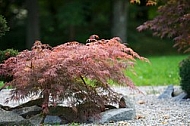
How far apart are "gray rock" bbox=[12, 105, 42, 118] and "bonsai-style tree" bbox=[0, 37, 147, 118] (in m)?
0.39

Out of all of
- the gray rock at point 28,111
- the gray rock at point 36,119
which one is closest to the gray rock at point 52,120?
the gray rock at point 36,119

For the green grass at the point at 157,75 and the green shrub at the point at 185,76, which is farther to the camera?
the green grass at the point at 157,75

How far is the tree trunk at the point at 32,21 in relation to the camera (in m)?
23.0

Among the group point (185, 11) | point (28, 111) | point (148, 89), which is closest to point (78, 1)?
point (148, 89)

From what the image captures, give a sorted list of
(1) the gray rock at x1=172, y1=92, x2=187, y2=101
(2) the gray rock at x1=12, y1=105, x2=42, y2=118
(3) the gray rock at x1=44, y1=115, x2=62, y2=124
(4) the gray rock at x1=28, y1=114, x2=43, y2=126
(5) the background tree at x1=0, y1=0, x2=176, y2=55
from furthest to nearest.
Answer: (5) the background tree at x1=0, y1=0, x2=176, y2=55 → (1) the gray rock at x1=172, y1=92, x2=187, y2=101 → (2) the gray rock at x1=12, y1=105, x2=42, y2=118 → (3) the gray rock at x1=44, y1=115, x2=62, y2=124 → (4) the gray rock at x1=28, y1=114, x2=43, y2=126

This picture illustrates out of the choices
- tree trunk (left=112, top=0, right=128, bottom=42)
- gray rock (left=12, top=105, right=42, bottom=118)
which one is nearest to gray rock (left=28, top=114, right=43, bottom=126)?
gray rock (left=12, top=105, right=42, bottom=118)

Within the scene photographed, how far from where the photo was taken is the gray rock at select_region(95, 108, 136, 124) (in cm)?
736

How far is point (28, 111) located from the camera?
7848 mm

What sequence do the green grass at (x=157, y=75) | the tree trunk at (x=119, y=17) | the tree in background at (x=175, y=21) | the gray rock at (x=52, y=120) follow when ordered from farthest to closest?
1. the tree trunk at (x=119, y=17)
2. the green grass at (x=157, y=75)
3. the tree in background at (x=175, y=21)
4. the gray rock at (x=52, y=120)

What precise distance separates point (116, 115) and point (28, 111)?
1.47m

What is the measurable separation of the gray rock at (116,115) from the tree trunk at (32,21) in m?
16.0

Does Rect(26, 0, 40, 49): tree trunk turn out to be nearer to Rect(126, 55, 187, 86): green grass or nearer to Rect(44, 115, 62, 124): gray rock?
Rect(126, 55, 187, 86): green grass

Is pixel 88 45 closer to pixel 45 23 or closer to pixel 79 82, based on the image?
pixel 79 82

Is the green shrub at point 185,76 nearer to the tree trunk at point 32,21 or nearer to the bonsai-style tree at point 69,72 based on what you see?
the bonsai-style tree at point 69,72
